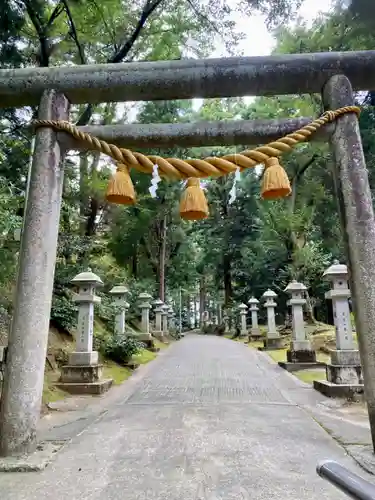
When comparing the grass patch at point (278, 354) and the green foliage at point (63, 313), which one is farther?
the grass patch at point (278, 354)

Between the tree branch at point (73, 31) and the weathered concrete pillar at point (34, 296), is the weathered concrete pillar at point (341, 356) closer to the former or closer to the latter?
the weathered concrete pillar at point (34, 296)

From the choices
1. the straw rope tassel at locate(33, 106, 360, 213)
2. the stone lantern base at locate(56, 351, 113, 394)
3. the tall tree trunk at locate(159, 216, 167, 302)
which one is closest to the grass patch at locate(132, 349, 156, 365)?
the stone lantern base at locate(56, 351, 113, 394)

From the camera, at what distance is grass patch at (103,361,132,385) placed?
24.7ft

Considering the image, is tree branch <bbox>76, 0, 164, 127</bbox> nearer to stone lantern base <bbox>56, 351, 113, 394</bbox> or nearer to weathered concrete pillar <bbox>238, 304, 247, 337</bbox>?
stone lantern base <bbox>56, 351, 113, 394</bbox>

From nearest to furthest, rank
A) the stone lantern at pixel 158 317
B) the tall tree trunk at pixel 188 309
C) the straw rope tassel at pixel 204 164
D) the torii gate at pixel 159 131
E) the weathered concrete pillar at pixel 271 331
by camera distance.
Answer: the torii gate at pixel 159 131 → the straw rope tassel at pixel 204 164 → the weathered concrete pillar at pixel 271 331 → the stone lantern at pixel 158 317 → the tall tree trunk at pixel 188 309

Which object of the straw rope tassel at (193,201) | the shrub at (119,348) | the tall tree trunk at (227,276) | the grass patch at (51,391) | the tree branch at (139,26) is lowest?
the grass patch at (51,391)

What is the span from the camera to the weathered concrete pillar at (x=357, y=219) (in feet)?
9.70

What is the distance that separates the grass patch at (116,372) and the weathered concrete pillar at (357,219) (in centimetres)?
545

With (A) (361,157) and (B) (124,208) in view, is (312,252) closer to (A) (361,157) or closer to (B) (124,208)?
(B) (124,208)

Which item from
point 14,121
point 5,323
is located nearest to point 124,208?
point 14,121

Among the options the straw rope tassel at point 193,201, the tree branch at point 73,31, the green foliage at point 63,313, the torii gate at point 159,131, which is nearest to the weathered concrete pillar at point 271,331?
the green foliage at point 63,313

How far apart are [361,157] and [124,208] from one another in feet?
46.9

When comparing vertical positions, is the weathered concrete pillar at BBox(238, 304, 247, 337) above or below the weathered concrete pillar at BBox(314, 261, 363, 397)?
above

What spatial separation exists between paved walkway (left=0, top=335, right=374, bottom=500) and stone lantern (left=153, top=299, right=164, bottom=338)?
1146 centimetres
